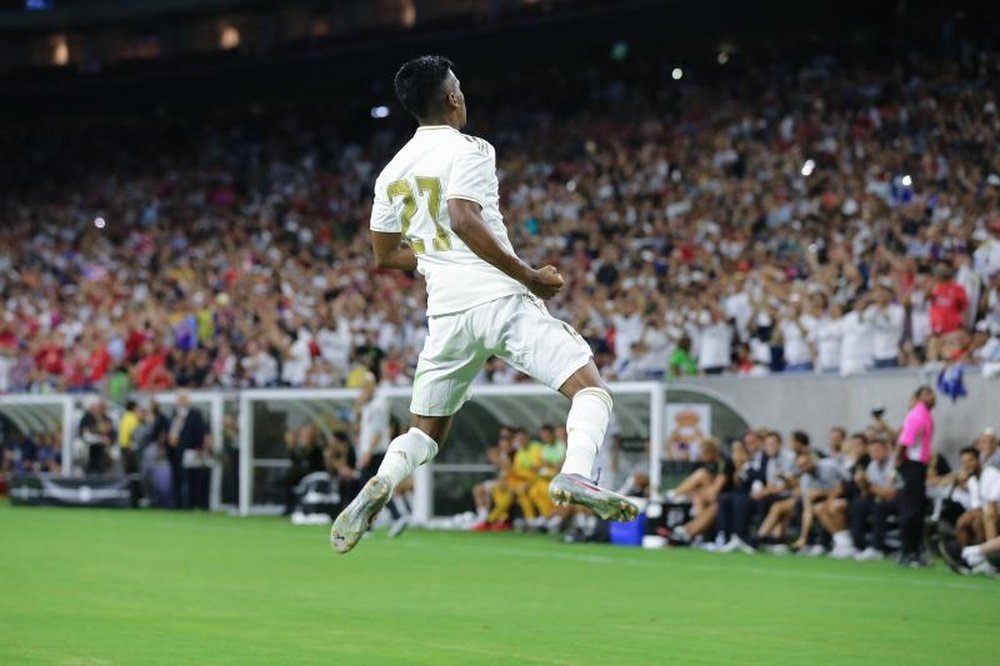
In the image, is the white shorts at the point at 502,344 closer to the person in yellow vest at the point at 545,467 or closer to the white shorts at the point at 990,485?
the white shorts at the point at 990,485

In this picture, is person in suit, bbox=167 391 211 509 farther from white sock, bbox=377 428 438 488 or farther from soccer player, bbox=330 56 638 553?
soccer player, bbox=330 56 638 553

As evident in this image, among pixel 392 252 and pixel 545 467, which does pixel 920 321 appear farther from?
pixel 392 252

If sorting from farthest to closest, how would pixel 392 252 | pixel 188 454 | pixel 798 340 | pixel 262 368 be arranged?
pixel 262 368, pixel 188 454, pixel 798 340, pixel 392 252

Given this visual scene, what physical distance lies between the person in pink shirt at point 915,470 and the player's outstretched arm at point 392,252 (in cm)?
952

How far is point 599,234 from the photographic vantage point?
27.5 m

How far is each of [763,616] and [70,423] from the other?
2003 centimetres

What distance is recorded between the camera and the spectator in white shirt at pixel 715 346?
21.5 metres

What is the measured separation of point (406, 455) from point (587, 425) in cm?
94

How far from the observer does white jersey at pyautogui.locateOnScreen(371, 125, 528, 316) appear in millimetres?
7391

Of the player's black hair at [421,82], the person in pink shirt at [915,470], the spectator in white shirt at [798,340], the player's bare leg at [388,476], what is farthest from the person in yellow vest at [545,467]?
the player's black hair at [421,82]

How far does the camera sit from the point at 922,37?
95.0 feet

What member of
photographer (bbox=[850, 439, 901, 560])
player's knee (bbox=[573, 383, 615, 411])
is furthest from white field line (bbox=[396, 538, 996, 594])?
player's knee (bbox=[573, 383, 615, 411])

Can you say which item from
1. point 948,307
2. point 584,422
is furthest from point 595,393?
point 948,307

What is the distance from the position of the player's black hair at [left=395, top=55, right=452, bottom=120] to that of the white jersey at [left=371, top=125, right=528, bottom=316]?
130mm
